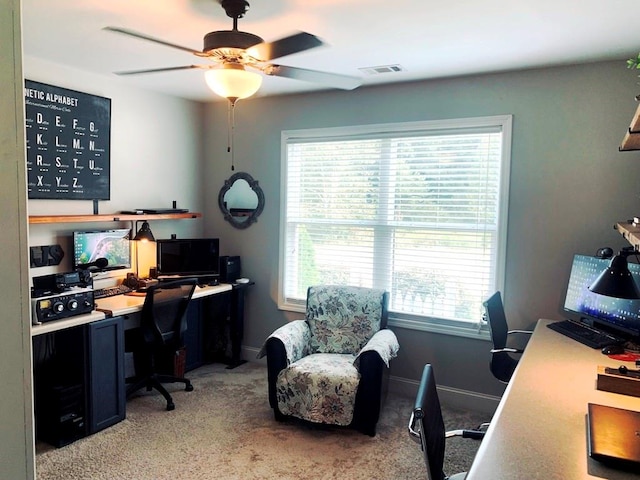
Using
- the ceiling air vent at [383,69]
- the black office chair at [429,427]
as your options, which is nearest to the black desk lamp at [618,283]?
the black office chair at [429,427]

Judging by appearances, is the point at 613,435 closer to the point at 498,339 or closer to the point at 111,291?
the point at 498,339

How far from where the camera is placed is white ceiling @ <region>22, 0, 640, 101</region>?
226cm

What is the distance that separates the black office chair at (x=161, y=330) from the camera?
341cm

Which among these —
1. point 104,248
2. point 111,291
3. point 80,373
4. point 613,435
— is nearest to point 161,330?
point 111,291

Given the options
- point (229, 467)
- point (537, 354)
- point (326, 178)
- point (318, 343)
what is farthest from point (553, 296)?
point (229, 467)

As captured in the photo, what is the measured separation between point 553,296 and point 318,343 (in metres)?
1.74

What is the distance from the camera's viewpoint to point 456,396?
11.9 feet

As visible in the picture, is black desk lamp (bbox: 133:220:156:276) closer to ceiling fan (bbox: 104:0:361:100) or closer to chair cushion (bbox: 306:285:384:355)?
chair cushion (bbox: 306:285:384:355)

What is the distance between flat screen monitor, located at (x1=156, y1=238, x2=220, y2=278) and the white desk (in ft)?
9.17

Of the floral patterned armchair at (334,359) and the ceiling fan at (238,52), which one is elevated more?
the ceiling fan at (238,52)

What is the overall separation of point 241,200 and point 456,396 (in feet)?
8.37

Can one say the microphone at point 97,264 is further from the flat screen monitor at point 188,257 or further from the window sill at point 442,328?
the window sill at point 442,328

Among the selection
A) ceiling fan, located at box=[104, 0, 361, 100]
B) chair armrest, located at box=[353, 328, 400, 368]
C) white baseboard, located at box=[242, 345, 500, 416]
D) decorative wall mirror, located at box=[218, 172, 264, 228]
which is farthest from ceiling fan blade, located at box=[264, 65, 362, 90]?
white baseboard, located at box=[242, 345, 500, 416]

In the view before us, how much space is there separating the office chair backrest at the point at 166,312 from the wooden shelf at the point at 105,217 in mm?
721
